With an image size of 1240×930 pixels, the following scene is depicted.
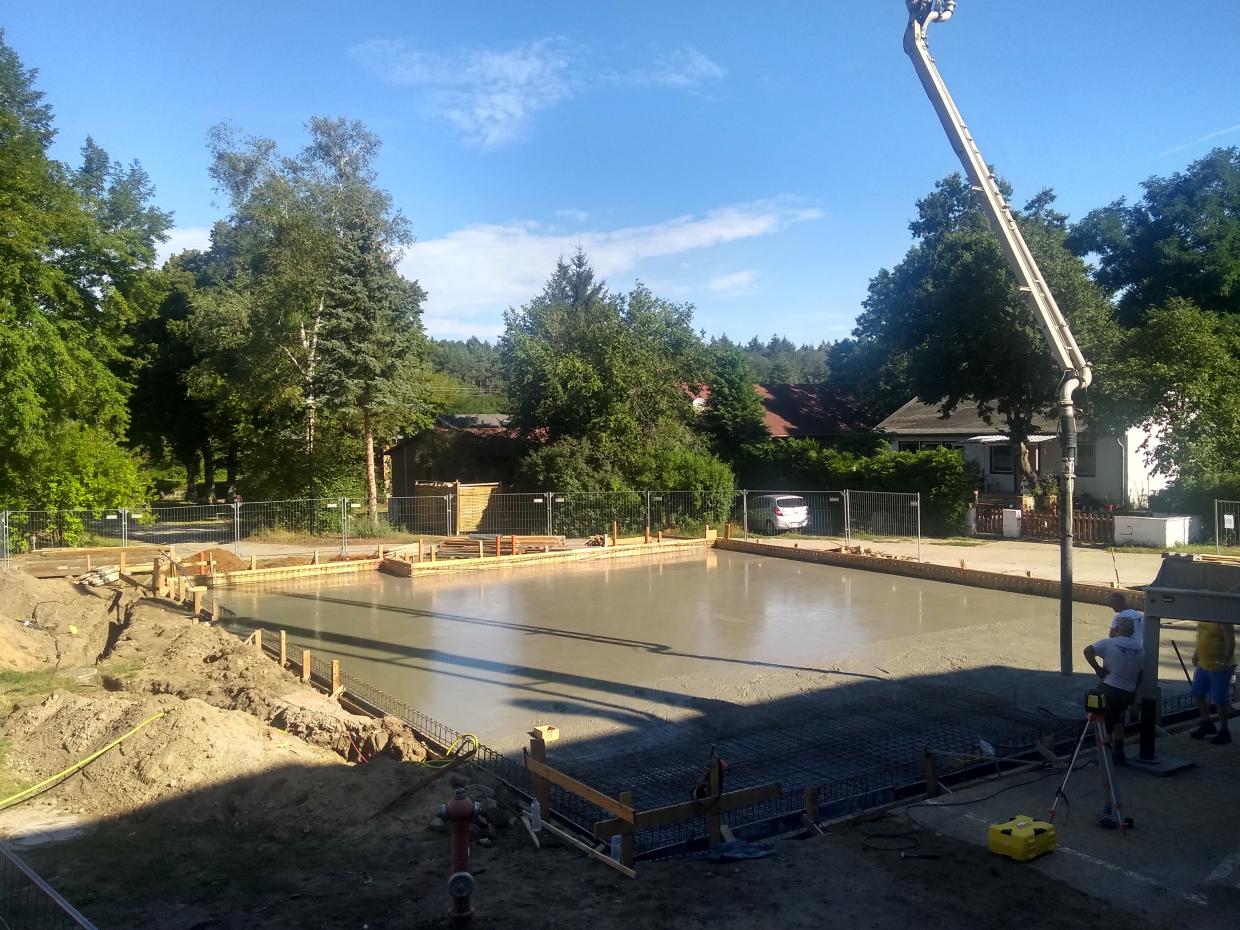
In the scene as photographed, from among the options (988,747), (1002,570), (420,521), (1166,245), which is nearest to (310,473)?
(420,521)

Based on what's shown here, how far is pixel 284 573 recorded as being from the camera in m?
21.2

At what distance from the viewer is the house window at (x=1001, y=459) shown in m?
35.5

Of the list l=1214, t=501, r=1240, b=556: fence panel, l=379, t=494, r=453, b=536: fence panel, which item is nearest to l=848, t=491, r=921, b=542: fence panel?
l=1214, t=501, r=1240, b=556: fence panel

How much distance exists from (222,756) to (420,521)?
24.7 metres

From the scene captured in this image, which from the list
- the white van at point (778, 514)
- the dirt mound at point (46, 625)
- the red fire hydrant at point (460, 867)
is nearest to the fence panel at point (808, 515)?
the white van at point (778, 514)

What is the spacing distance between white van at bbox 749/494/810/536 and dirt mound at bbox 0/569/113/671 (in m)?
19.8

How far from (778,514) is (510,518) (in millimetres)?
8894

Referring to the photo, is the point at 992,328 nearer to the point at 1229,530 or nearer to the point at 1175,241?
the point at 1229,530

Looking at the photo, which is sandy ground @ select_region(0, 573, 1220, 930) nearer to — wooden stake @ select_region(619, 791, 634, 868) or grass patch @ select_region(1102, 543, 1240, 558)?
wooden stake @ select_region(619, 791, 634, 868)

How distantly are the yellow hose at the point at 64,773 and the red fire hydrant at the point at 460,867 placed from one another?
4.00 metres

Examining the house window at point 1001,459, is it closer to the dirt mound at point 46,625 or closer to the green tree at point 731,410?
the green tree at point 731,410

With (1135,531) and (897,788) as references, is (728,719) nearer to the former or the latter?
(897,788)

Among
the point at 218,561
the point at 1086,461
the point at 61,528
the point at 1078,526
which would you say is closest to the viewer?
the point at 218,561

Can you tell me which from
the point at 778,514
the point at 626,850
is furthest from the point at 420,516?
the point at 626,850
